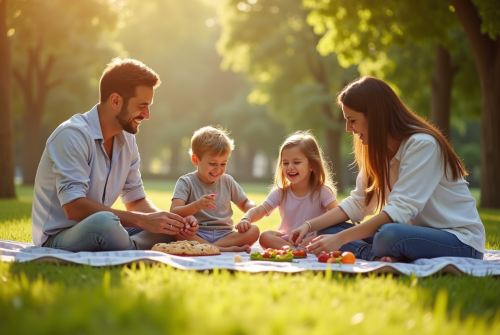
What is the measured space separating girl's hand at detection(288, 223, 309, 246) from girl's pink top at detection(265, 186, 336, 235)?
2.78 ft

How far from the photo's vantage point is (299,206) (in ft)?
20.4

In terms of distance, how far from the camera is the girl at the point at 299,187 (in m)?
6.10

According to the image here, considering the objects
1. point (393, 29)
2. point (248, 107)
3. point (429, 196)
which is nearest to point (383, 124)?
point (429, 196)

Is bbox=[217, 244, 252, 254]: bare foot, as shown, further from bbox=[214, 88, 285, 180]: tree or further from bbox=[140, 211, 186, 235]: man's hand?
bbox=[214, 88, 285, 180]: tree

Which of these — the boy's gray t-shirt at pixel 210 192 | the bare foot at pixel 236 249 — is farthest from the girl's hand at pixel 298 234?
the boy's gray t-shirt at pixel 210 192

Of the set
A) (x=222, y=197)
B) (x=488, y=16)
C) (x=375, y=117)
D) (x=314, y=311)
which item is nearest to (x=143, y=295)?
(x=314, y=311)

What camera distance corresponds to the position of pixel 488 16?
10125mm

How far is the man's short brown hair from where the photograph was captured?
16.4 feet

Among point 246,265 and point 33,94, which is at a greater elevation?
point 33,94

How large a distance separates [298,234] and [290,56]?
21.5m

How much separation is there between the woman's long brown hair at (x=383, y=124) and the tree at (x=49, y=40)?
1438 centimetres

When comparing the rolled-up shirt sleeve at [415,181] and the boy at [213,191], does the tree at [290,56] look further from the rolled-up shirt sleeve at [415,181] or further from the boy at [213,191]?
the rolled-up shirt sleeve at [415,181]

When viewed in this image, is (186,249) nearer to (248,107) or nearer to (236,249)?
(236,249)

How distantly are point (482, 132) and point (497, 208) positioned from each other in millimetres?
1761
